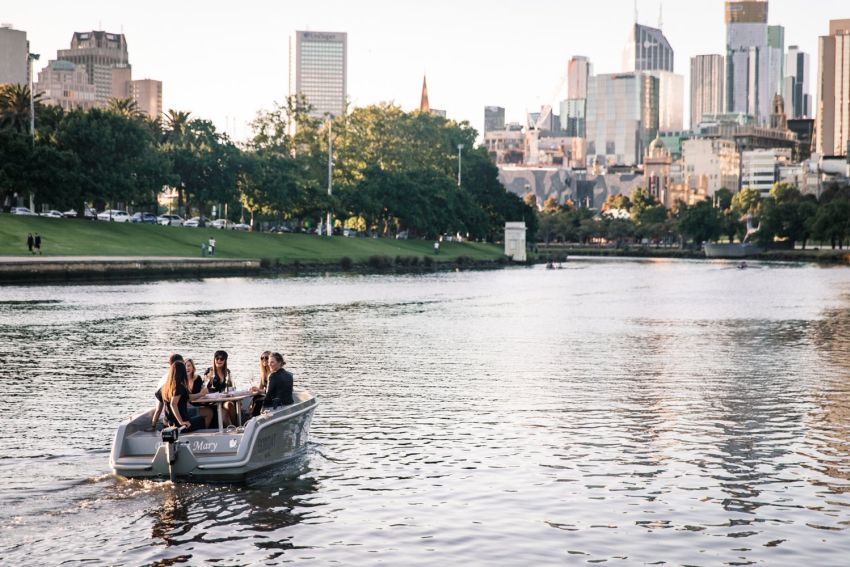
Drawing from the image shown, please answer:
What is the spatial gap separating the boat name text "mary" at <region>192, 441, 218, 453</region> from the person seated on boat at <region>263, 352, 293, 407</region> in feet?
7.45

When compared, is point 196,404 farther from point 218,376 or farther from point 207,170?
point 207,170

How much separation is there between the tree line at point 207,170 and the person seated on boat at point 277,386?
93.5 m

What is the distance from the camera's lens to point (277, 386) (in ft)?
82.5

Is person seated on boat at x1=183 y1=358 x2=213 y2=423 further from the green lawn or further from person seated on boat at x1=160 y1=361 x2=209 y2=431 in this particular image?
the green lawn

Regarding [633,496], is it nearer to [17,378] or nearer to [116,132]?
[17,378]

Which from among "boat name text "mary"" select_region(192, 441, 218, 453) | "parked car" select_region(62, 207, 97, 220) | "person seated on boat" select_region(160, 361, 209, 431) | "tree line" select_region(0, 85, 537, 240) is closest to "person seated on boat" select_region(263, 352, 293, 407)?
"person seated on boat" select_region(160, 361, 209, 431)

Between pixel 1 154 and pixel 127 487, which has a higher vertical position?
Answer: pixel 1 154

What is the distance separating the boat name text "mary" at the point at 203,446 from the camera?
2273cm

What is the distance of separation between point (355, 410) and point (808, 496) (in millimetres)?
13941

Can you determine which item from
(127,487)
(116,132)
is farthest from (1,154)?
(127,487)

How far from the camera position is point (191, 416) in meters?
24.1

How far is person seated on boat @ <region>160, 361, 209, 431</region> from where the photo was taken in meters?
23.2

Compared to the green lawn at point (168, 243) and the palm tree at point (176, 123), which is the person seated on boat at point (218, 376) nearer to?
the green lawn at point (168, 243)

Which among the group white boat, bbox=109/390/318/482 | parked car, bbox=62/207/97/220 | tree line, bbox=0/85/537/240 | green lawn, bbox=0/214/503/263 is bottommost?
white boat, bbox=109/390/318/482
